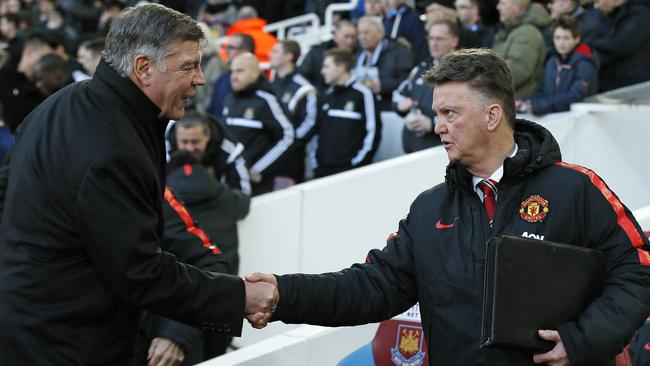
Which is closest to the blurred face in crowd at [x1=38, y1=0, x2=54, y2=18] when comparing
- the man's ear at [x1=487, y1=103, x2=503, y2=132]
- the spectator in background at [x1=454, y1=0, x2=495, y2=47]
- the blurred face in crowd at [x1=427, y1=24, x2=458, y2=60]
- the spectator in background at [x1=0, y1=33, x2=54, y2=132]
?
the spectator in background at [x1=0, y1=33, x2=54, y2=132]

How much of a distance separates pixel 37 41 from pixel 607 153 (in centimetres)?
614

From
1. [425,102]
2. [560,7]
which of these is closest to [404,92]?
[425,102]

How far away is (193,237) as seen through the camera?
4926 millimetres

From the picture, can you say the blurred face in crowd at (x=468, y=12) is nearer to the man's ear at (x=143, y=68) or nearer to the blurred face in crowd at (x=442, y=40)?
the blurred face in crowd at (x=442, y=40)

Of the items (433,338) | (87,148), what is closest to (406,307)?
(433,338)

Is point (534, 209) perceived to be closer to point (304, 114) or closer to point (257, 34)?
point (304, 114)

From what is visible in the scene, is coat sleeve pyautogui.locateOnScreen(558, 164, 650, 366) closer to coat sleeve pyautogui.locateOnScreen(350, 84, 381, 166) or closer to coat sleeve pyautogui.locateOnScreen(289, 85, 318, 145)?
coat sleeve pyautogui.locateOnScreen(350, 84, 381, 166)

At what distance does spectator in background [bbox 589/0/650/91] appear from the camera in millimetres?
10406

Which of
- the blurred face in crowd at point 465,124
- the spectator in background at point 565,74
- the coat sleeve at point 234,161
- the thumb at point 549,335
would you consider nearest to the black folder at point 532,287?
the thumb at point 549,335

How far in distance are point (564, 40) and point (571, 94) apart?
0.50 meters

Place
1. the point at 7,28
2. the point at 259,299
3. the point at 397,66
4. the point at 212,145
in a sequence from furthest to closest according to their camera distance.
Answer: the point at 7,28 < the point at 397,66 < the point at 212,145 < the point at 259,299

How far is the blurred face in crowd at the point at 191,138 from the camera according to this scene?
712 centimetres

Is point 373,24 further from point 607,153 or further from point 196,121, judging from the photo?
point 196,121

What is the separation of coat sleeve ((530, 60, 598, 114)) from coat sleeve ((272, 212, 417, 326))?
5.76 metres
